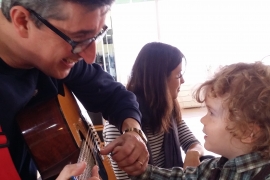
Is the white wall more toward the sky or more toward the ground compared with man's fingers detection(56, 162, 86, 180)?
more toward the ground

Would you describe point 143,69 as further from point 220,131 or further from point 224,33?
point 224,33

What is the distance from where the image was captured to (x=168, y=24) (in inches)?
214

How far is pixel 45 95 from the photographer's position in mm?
1080

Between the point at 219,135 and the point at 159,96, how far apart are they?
68cm

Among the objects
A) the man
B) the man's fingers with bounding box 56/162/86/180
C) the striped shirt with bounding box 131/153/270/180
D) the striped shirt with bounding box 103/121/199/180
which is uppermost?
the man

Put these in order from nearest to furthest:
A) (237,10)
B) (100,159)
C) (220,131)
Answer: (220,131) < (100,159) < (237,10)

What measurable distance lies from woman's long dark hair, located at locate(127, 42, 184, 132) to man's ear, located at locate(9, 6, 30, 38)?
3.05 ft

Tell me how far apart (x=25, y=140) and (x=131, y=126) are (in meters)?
0.43

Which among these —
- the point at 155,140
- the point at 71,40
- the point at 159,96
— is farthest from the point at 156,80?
the point at 71,40

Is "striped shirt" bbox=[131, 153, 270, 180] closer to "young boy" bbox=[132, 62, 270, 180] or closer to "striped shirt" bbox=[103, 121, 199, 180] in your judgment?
"young boy" bbox=[132, 62, 270, 180]

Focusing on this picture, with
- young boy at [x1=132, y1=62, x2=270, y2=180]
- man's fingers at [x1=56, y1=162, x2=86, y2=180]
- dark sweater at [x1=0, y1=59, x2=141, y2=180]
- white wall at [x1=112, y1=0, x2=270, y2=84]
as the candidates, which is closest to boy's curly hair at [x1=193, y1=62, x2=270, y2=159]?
young boy at [x1=132, y1=62, x2=270, y2=180]

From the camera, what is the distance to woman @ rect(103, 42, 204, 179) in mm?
Result: 1712

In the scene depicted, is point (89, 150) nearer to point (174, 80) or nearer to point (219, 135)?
point (219, 135)

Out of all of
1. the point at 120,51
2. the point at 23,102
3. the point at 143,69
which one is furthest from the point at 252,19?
the point at 23,102
